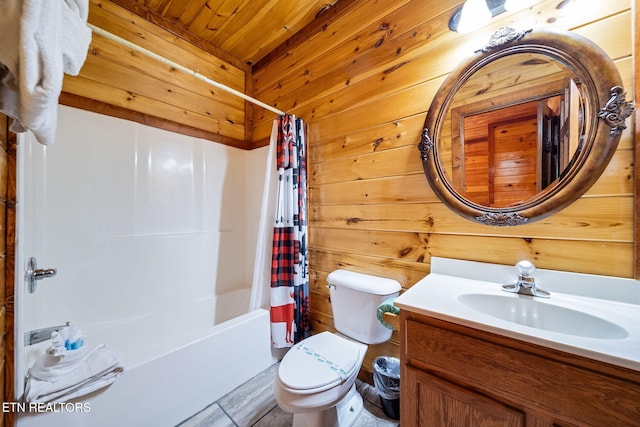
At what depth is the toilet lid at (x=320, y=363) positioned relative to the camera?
103 cm

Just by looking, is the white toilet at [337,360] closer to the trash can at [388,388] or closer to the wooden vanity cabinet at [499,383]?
the trash can at [388,388]

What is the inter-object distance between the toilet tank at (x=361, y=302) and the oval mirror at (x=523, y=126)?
58cm

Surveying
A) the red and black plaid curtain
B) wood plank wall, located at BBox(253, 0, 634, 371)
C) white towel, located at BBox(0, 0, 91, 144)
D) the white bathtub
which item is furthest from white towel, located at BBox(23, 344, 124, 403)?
wood plank wall, located at BBox(253, 0, 634, 371)

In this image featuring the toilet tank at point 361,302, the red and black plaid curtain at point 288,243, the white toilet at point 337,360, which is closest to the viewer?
the white toilet at point 337,360

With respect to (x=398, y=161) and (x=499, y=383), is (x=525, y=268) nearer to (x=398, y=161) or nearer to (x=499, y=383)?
(x=499, y=383)

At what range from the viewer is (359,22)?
159 centimetres

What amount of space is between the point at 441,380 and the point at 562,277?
0.66 meters

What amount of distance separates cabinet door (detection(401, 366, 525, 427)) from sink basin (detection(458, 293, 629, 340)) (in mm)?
318

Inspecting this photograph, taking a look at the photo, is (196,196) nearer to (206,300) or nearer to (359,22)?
(206,300)

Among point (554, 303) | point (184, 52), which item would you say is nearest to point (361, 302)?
point (554, 303)

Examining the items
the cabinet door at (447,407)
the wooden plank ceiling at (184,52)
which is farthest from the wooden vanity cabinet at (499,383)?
the wooden plank ceiling at (184,52)

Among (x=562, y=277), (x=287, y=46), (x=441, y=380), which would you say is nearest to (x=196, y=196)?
(x=287, y=46)

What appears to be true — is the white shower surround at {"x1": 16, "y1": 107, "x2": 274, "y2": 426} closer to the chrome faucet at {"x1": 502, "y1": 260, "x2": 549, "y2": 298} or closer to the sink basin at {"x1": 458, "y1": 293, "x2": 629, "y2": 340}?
the sink basin at {"x1": 458, "y1": 293, "x2": 629, "y2": 340}

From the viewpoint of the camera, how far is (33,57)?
494mm
